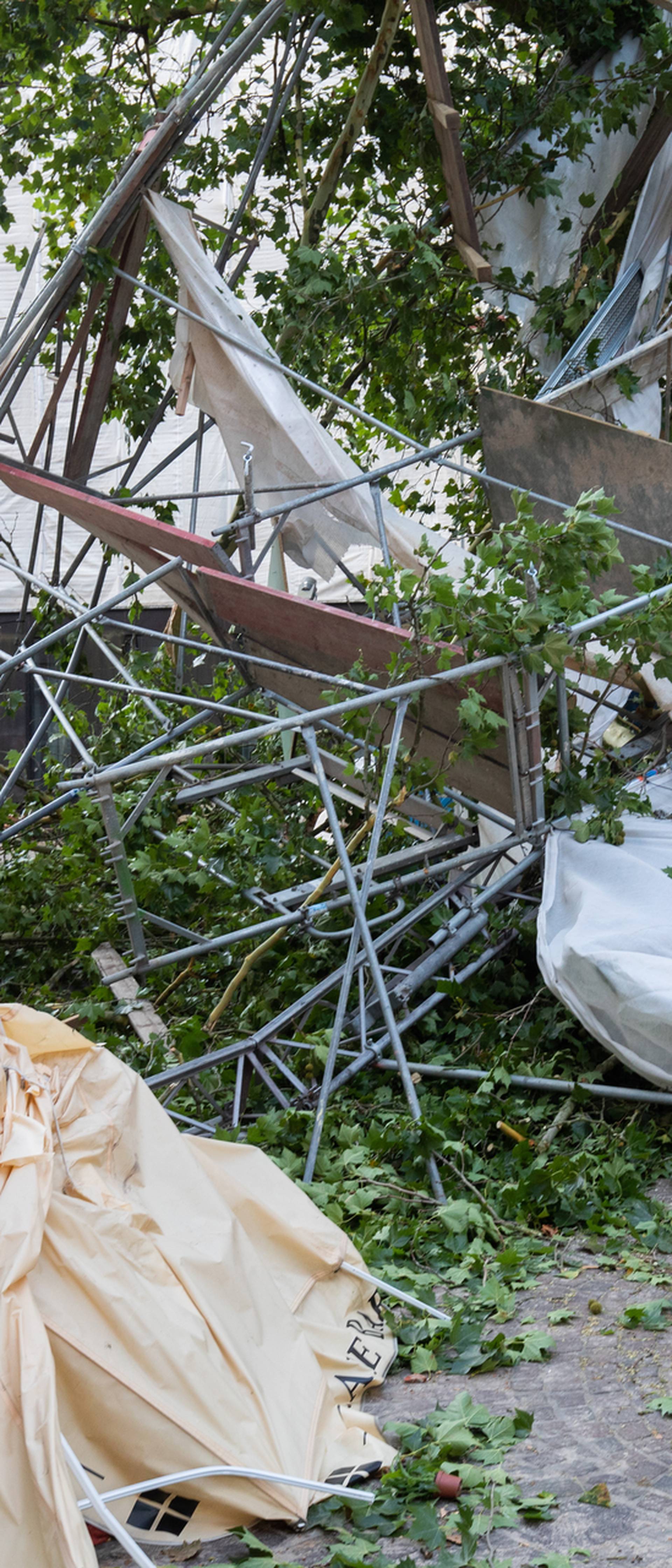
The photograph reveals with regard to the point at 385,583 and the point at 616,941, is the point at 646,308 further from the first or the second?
the point at 616,941

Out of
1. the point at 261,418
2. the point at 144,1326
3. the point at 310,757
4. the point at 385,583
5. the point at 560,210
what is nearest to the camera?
the point at 144,1326

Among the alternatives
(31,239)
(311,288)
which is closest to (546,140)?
(311,288)

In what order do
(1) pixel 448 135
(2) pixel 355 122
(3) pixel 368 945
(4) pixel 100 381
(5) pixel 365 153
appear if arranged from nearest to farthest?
(3) pixel 368 945, (1) pixel 448 135, (4) pixel 100 381, (2) pixel 355 122, (5) pixel 365 153

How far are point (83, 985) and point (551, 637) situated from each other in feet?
11.0

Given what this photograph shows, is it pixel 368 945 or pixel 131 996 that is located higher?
pixel 131 996

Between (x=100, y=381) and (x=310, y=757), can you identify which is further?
(x=100, y=381)

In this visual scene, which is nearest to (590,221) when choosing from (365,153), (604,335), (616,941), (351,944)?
(604,335)

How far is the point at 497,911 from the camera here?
203 inches

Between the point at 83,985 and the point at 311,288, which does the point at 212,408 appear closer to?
the point at 311,288

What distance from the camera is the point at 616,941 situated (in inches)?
163

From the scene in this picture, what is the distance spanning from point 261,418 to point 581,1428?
14.5ft

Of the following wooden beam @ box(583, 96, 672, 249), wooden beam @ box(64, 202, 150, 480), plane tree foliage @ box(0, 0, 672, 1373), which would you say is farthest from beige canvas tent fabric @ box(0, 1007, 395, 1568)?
wooden beam @ box(583, 96, 672, 249)

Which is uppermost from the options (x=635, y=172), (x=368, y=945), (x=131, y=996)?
(x=635, y=172)

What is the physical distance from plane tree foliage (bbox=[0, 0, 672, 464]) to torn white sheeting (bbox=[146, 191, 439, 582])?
2.88 ft
